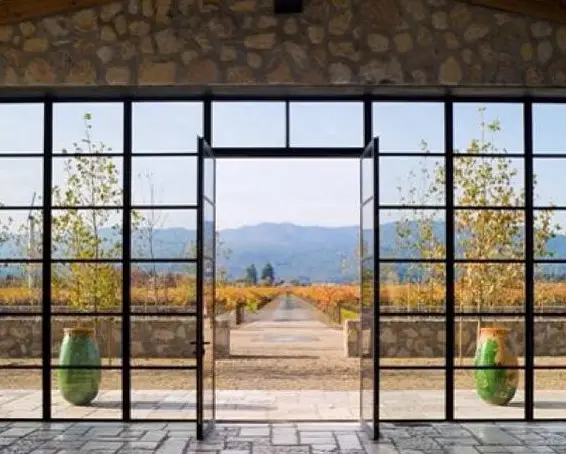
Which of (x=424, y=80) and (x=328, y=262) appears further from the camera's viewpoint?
(x=328, y=262)

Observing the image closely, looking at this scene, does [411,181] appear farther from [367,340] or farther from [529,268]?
[367,340]

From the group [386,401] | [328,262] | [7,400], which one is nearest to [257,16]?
[386,401]

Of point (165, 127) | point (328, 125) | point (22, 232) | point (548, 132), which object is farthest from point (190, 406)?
point (548, 132)

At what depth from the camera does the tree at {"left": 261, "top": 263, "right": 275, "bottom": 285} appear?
1927cm

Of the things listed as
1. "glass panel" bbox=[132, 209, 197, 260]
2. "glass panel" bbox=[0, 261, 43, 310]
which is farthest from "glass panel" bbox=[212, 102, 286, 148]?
"glass panel" bbox=[0, 261, 43, 310]

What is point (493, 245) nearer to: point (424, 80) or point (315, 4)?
point (424, 80)

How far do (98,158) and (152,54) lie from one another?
112 cm

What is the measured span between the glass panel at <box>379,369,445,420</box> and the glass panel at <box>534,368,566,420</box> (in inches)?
34.5

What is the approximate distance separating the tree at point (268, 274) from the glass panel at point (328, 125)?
11.8m

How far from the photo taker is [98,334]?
7203mm

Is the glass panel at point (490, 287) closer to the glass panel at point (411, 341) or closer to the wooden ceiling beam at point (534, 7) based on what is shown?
the glass panel at point (411, 341)

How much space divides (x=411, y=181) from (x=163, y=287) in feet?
7.89

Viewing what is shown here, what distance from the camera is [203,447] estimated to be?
6.11 m

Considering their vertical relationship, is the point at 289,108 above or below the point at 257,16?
below
